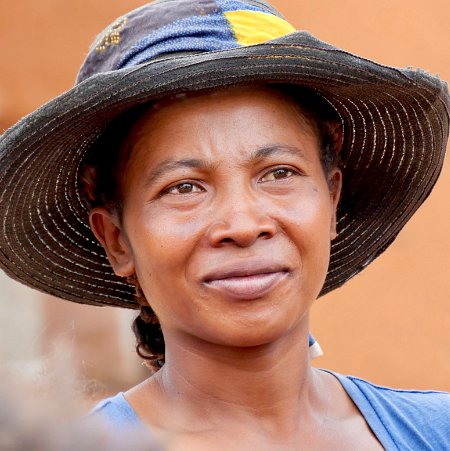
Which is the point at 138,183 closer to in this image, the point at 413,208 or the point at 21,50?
the point at 413,208

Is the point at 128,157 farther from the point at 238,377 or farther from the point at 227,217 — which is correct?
the point at 238,377

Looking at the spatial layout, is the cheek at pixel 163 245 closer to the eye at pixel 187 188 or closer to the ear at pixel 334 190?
the eye at pixel 187 188

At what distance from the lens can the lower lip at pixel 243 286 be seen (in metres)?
1.92

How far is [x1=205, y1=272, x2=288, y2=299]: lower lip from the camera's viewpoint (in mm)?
1921

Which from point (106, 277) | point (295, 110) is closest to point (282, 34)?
point (295, 110)

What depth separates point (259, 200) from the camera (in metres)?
1.95

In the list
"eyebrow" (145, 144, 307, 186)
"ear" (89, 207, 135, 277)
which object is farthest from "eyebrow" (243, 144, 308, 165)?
"ear" (89, 207, 135, 277)

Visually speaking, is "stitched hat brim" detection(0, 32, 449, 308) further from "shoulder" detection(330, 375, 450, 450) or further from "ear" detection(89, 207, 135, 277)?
"shoulder" detection(330, 375, 450, 450)

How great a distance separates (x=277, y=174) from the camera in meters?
2.02

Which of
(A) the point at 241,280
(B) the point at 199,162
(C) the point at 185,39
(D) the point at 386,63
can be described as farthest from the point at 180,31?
(D) the point at 386,63

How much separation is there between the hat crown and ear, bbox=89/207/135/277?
34 centimetres

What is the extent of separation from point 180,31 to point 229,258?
1.51 feet

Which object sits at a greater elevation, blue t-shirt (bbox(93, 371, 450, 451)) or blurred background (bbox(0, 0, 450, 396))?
blurred background (bbox(0, 0, 450, 396))

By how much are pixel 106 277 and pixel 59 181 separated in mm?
323
